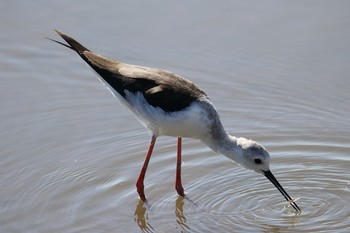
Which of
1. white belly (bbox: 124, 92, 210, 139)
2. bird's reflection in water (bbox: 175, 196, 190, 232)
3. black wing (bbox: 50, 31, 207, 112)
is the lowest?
bird's reflection in water (bbox: 175, 196, 190, 232)

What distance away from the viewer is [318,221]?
730cm

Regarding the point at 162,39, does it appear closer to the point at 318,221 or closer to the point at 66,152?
the point at 66,152

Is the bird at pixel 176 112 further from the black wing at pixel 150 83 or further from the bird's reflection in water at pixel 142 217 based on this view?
the bird's reflection in water at pixel 142 217

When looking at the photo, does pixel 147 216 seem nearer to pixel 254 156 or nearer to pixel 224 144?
pixel 224 144

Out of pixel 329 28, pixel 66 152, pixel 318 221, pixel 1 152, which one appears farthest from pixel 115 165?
pixel 329 28

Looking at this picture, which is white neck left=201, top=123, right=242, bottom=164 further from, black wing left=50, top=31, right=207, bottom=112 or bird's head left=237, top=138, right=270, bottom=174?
black wing left=50, top=31, right=207, bottom=112

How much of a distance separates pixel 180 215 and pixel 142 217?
38 cm

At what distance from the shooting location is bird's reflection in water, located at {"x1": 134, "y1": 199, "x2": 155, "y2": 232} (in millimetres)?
7387

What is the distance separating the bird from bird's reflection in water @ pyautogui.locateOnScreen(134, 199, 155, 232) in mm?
111

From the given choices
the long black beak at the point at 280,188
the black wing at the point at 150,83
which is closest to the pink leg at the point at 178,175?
the black wing at the point at 150,83

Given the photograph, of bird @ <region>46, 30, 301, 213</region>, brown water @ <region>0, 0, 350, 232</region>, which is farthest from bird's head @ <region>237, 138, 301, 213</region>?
brown water @ <region>0, 0, 350, 232</region>

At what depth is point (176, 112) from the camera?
7672 mm

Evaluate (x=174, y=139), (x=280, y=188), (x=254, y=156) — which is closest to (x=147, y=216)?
(x=254, y=156)

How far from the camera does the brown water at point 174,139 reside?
24.7 feet
